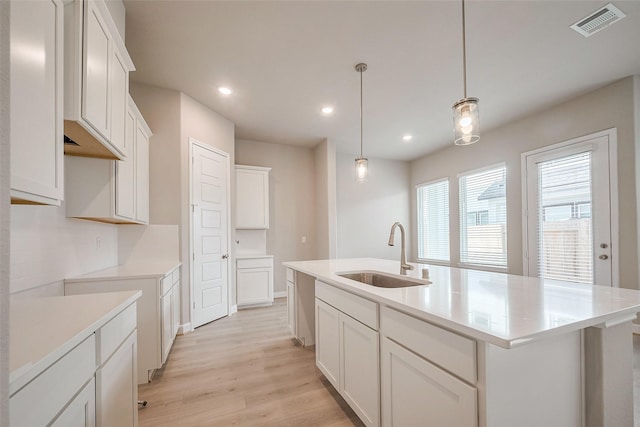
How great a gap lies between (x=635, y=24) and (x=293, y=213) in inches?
184

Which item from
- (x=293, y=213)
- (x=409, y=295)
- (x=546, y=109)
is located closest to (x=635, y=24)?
(x=546, y=109)

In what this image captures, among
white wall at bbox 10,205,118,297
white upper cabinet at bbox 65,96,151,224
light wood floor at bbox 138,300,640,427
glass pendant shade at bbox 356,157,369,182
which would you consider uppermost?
glass pendant shade at bbox 356,157,369,182

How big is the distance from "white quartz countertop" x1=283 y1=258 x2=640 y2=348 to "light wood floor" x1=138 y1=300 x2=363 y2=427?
988 millimetres

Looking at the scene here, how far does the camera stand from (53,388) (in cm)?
72

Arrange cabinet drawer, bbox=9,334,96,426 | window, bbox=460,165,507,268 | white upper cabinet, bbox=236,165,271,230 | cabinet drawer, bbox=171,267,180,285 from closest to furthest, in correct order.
Answer: cabinet drawer, bbox=9,334,96,426 → cabinet drawer, bbox=171,267,180,285 → window, bbox=460,165,507,268 → white upper cabinet, bbox=236,165,271,230

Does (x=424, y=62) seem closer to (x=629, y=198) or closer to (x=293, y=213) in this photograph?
(x=629, y=198)

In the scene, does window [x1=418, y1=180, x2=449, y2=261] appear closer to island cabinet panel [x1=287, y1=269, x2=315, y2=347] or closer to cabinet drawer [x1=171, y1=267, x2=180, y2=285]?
island cabinet panel [x1=287, y1=269, x2=315, y2=347]

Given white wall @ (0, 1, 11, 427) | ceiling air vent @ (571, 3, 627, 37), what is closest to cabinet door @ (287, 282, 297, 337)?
white wall @ (0, 1, 11, 427)

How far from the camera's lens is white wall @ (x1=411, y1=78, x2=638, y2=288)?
2920 mm

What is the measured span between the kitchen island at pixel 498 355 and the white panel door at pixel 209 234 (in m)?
2.62

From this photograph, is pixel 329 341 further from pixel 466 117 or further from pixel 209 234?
pixel 209 234

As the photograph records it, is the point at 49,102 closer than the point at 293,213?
Yes

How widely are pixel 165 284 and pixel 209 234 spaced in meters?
1.33

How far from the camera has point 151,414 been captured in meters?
1.76
